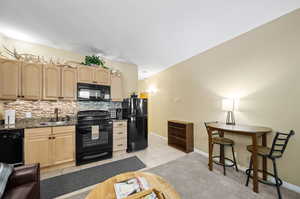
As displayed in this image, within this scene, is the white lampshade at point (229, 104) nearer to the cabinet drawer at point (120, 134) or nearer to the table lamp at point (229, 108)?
the table lamp at point (229, 108)

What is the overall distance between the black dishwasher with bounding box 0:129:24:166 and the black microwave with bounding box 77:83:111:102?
3.75 feet

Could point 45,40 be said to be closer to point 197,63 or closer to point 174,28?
point 174,28

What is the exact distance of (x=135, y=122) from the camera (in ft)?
10.6

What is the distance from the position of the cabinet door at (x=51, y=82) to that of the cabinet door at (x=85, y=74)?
0.42 meters

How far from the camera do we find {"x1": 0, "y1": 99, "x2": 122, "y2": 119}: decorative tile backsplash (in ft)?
7.73

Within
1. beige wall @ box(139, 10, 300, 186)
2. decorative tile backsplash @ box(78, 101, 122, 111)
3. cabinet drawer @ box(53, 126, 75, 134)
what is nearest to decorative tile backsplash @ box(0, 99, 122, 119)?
decorative tile backsplash @ box(78, 101, 122, 111)

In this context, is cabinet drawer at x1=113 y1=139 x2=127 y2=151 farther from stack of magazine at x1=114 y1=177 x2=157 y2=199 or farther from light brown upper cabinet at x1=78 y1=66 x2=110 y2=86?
stack of magazine at x1=114 y1=177 x2=157 y2=199

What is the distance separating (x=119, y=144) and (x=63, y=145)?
4.00 ft

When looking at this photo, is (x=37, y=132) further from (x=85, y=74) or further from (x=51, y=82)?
(x=85, y=74)

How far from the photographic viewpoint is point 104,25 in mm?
2049

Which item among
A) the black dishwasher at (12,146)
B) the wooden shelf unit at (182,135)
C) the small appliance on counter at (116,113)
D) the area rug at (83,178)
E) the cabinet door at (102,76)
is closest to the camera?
the area rug at (83,178)

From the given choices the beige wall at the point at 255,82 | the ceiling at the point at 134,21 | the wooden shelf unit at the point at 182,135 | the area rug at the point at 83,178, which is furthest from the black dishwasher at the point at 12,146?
the beige wall at the point at 255,82

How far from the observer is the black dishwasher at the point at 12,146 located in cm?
183

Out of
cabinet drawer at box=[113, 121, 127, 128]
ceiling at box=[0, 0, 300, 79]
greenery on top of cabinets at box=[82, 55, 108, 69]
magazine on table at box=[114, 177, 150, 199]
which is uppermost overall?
ceiling at box=[0, 0, 300, 79]
